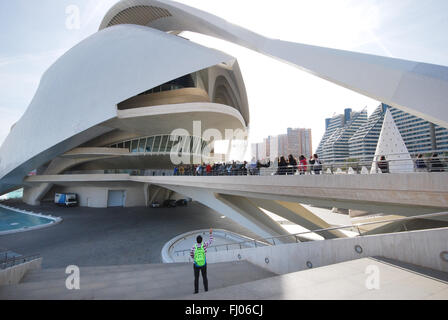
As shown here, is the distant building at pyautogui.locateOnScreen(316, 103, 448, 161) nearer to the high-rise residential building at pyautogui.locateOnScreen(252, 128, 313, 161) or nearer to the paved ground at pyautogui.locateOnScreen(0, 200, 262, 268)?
the high-rise residential building at pyautogui.locateOnScreen(252, 128, 313, 161)

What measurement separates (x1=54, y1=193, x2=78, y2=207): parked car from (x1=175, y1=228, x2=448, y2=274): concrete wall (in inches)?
940

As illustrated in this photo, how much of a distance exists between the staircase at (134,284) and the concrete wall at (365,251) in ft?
1.72

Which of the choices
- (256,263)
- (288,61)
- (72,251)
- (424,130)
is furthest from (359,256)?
(424,130)

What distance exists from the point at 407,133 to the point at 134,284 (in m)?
54.5

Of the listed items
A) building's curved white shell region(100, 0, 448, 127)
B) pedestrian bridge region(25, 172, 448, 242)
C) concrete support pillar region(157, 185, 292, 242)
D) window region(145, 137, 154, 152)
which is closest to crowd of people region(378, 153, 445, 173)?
pedestrian bridge region(25, 172, 448, 242)

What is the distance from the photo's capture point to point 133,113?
54.3 ft

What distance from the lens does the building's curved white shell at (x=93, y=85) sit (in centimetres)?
1689

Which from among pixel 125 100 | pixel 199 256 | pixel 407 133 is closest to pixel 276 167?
pixel 199 256

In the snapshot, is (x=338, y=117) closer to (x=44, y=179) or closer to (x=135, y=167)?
(x=135, y=167)

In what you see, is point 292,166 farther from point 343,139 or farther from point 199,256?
point 343,139

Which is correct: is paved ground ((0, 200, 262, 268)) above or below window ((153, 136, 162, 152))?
below

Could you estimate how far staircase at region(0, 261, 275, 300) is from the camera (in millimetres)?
4012

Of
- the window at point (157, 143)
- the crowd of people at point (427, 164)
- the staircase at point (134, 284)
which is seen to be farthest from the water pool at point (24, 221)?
the crowd of people at point (427, 164)

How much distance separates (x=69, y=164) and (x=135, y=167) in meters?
6.32
